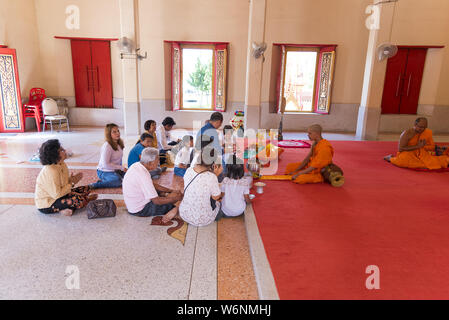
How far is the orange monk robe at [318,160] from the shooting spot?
4996 mm

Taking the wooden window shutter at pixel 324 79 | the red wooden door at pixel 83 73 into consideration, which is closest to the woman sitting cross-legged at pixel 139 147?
the red wooden door at pixel 83 73

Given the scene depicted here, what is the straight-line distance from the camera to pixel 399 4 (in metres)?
10.1

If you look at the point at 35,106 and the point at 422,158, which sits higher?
the point at 35,106

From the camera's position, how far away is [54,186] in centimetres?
362

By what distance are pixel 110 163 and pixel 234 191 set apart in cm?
228

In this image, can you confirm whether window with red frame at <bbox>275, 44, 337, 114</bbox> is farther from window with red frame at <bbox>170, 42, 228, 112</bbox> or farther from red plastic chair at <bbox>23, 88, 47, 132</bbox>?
red plastic chair at <bbox>23, 88, 47, 132</bbox>

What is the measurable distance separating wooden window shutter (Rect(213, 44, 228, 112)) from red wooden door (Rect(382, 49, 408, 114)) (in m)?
5.54

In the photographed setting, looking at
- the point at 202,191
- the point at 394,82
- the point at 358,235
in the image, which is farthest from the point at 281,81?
the point at 202,191

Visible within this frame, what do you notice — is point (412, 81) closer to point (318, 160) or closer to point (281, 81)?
point (281, 81)

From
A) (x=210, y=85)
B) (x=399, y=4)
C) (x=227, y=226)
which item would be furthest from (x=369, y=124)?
(x=227, y=226)

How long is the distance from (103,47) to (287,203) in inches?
359

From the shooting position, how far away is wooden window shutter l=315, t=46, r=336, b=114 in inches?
414

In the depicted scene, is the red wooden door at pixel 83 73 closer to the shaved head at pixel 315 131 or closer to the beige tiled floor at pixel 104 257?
the beige tiled floor at pixel 104 257
